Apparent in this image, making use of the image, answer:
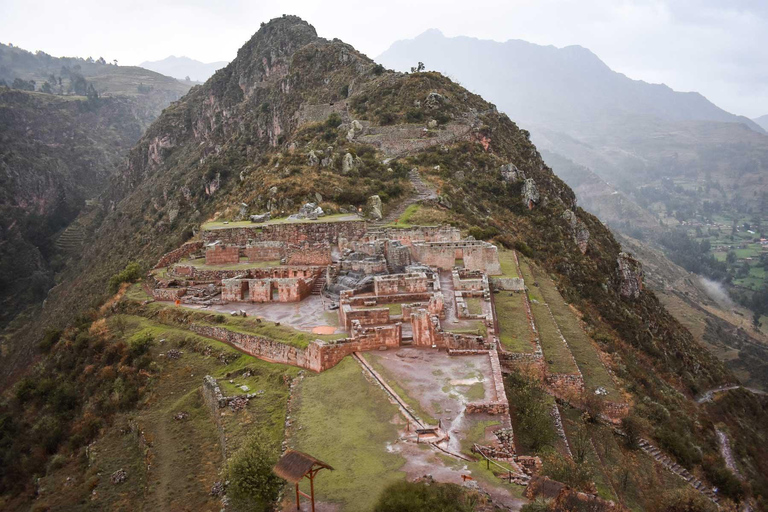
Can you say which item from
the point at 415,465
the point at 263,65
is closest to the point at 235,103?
the point at 263,65

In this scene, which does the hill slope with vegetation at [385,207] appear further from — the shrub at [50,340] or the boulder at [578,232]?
the boulder at [578,232]

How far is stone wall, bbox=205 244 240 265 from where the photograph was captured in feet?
87.7

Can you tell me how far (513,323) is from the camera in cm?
2020

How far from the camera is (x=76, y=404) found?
19.5 m

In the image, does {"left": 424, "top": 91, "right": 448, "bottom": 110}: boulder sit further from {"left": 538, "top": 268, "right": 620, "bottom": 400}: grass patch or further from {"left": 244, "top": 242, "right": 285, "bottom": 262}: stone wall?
{"left": 244, "top": 242, "right": 285, "bottom": 262}: stone wall

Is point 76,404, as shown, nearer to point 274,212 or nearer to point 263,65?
point 274,212

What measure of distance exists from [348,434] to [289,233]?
69.8 ft

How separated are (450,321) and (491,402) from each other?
229 inches

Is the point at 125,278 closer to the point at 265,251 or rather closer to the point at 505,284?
the point at 265,251

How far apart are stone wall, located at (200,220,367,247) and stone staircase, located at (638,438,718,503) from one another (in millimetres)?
18294

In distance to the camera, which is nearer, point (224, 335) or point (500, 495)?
point (500, 495)

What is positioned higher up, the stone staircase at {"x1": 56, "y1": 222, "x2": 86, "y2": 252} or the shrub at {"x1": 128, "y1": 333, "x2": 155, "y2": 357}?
the shrub at {"x1": 128, "y1": 333, "x2": 155, "y2": 357}

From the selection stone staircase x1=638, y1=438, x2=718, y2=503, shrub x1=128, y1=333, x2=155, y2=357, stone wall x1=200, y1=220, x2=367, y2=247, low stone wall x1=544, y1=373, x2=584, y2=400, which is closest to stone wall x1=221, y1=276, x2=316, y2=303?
shrub x1=128, y1=333, x2=155, y2=357

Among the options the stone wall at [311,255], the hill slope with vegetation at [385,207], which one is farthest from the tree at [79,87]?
the stone wall at [311,255]
